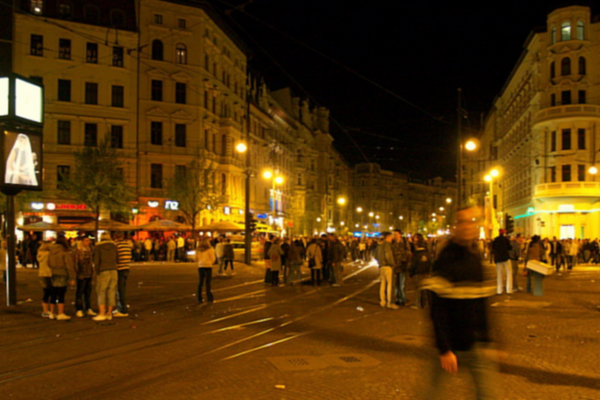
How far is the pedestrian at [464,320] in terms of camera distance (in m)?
4.73

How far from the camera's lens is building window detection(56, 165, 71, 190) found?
42.8 meters

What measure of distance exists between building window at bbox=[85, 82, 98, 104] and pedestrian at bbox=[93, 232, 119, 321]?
125 ft

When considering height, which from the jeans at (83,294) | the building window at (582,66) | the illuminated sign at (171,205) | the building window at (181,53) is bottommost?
the jeans at (83,294)

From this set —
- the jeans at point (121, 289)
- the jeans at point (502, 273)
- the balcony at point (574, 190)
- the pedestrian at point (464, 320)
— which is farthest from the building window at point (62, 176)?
the pedestrian at point (464, 320)

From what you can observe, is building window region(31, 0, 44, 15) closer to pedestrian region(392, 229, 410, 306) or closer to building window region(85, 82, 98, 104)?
building window region(85, 82, 98, 104)

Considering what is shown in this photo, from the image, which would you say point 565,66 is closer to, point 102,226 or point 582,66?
point 582,66

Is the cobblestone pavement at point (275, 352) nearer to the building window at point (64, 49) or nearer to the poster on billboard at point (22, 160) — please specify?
the poster on billboard at point (22, 160)

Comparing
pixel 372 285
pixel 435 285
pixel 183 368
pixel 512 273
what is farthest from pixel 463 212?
pixel 372 285

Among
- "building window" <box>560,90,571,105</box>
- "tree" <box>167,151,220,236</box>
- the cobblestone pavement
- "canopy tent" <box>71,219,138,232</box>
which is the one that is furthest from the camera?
"building window" <box>560,90,571,105</box>

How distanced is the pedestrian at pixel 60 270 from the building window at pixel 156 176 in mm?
38057

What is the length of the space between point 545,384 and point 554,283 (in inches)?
648

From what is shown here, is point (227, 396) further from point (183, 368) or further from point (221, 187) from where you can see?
point (221, 187)

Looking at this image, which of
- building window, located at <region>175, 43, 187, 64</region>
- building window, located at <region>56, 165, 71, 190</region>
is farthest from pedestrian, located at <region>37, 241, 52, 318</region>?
building window, located at <region>175, 43, 187, 64</region>

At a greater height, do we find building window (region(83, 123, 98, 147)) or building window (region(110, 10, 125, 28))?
building window (region(110, 10, 125, 28))
